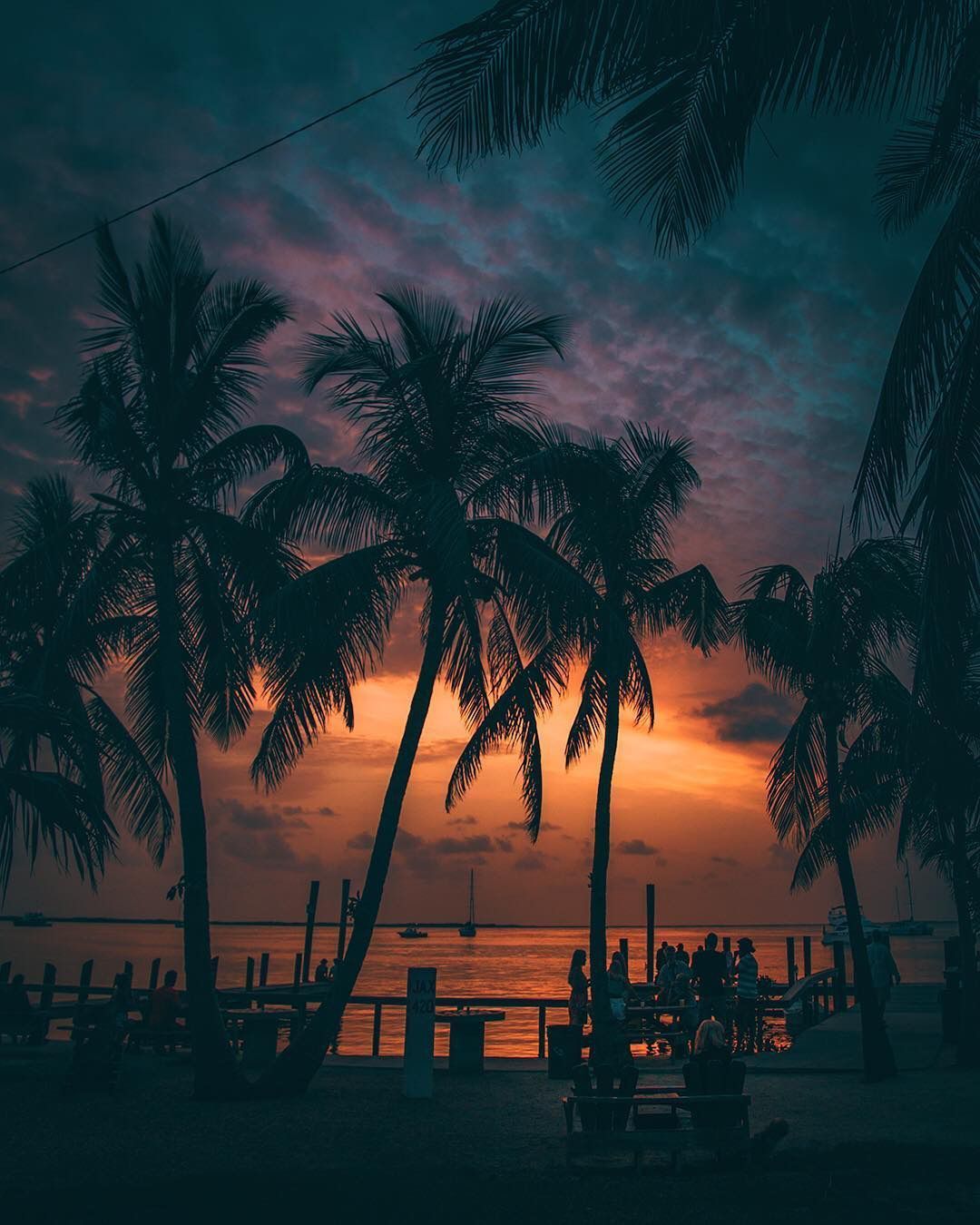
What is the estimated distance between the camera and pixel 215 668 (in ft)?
57.2

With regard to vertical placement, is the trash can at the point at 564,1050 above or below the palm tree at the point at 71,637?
below

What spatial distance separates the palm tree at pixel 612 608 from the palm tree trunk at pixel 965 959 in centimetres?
521

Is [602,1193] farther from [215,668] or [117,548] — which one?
[117,548]

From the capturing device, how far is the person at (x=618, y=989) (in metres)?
19.5

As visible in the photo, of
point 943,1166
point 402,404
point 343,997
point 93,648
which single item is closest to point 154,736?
point 93,648

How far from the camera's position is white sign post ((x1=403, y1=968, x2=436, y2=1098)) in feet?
49.2

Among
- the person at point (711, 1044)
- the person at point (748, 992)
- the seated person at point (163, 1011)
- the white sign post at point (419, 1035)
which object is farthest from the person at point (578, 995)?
the person at point (711, 1044)

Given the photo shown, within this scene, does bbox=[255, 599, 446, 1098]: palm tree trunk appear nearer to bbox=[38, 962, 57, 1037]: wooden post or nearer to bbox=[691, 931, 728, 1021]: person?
bbox=[691, 931, 728, 1021]: person

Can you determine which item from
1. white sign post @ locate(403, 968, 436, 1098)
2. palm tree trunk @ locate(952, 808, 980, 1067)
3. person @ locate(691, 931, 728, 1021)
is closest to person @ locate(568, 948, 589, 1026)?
person @ locate(691, 931, 728, 1021)

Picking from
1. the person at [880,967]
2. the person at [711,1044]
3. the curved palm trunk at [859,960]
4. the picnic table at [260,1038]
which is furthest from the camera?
the person at [880,967]

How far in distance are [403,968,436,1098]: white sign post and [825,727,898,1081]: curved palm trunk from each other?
586 centimetres

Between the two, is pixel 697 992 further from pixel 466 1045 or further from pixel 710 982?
pixel 466 1045

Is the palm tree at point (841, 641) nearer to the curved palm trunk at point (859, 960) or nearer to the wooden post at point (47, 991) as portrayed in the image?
the curved palm trunk at point (859, 960)

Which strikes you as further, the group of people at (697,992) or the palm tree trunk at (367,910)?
the group of people at (697,992)
